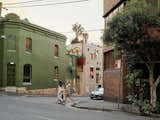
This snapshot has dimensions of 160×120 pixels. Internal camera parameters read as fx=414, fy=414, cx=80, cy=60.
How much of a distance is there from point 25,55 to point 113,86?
17579mm

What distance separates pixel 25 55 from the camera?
47094 mm

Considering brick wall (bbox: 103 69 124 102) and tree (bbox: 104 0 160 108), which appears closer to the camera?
tree (bbox: 104 0 160 108)

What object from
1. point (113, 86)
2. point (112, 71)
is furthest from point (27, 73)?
point (113, 86)

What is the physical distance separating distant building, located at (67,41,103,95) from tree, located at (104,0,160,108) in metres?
42.0

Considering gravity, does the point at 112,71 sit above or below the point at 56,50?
below

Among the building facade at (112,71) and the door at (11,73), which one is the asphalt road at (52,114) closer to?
the building facade at (112,71)

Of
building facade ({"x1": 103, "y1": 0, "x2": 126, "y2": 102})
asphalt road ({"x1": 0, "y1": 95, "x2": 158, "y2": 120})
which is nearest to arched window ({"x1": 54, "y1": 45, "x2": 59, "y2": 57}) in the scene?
building facade ({"x1": 103, "y1": 0, "x2": 126, "y2": 102})

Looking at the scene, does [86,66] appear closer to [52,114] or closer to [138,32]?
[138,32]

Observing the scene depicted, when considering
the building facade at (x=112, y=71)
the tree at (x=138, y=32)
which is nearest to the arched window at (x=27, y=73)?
the building facade at (x=112, y=71)

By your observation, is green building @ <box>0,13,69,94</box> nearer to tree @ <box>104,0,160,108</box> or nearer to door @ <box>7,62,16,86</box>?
door @ <box>7,62,16,86</box>

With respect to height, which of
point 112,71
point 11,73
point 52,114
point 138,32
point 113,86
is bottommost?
point 52,114

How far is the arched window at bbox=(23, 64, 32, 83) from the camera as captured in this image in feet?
155

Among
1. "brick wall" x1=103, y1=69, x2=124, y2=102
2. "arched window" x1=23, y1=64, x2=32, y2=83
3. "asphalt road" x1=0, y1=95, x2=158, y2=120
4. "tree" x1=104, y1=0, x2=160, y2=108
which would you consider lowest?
"asphalt road" x1=0, y1=95, x2=158, y2=120

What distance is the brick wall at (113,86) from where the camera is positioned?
30069 mm
